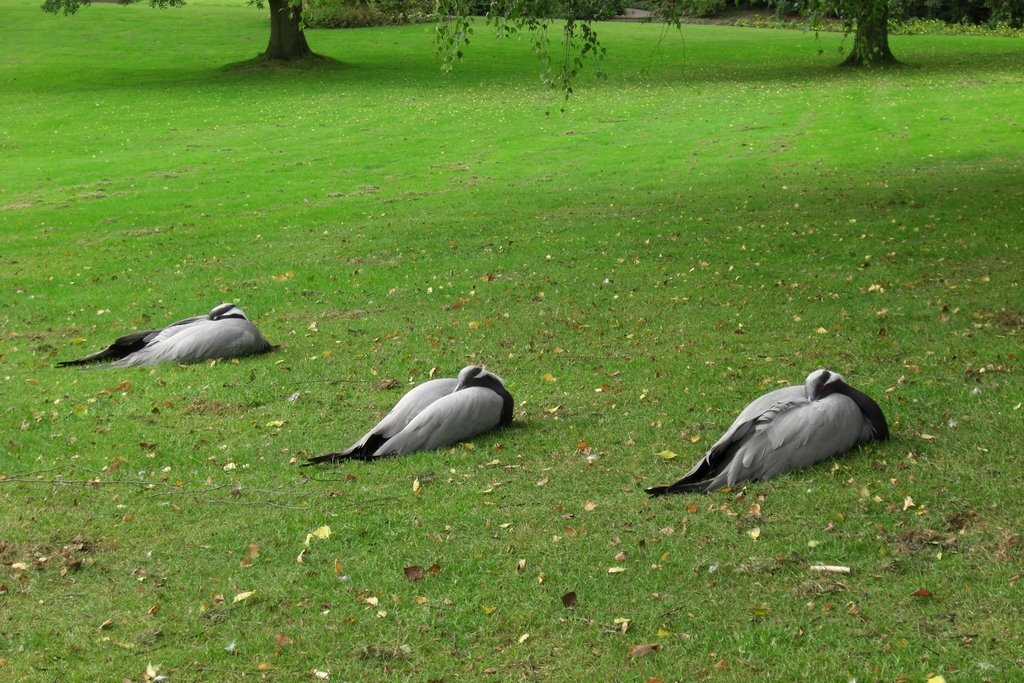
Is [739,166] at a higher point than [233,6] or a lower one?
lower

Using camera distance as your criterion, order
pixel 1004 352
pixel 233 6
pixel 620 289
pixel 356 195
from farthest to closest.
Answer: pixel 233 6 → pixel 356 195 → pixel 620 289 → pixel 1004 352

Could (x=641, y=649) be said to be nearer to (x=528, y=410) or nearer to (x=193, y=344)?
(x=528, y=410)

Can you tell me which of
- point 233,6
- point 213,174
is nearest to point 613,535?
point 213,174

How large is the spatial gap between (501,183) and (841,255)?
1048cm

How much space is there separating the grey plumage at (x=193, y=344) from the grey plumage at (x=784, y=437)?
21.5 feet

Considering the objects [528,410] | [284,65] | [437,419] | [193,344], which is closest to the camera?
[437,419]

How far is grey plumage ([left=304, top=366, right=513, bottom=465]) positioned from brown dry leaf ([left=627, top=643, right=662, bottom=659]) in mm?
3583

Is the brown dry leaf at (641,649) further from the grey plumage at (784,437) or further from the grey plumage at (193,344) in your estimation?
the grey plumage at (193,344)

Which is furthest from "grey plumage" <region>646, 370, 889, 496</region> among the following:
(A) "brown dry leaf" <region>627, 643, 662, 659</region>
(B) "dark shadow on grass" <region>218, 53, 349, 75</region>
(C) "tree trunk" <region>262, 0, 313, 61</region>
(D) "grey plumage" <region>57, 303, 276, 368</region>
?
(C) "tree trunk" <region>262, 0, 313, 61</region>

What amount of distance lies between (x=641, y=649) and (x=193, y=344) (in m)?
8.30

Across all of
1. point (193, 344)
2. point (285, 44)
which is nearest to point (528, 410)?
point (193, 344)

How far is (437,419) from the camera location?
28.7 feet

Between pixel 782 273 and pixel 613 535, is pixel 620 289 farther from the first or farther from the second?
pixel 613 535

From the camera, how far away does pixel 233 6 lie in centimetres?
6894
